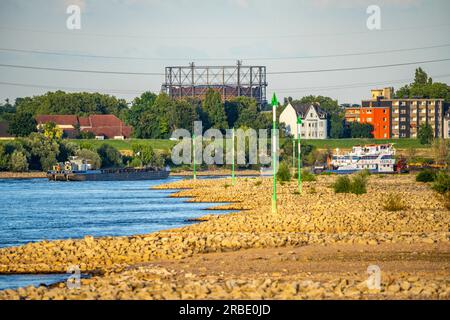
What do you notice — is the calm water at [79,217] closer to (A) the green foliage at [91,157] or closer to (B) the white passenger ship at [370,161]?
(B) the white passenger ship at [370,161]

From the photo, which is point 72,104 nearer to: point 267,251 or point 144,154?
point 144,154

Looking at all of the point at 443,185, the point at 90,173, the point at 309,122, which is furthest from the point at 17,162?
the point at 443,185

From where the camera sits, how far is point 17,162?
117 m

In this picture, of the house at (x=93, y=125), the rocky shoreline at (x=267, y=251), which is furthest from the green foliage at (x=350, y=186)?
the house at (x=93, y=125)

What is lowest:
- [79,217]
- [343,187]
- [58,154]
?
[79,217]

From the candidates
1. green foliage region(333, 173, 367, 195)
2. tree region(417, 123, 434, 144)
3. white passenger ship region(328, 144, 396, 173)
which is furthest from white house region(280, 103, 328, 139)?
green foliage region(333, 173, 367, 195)

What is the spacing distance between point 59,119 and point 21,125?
1425 centimetres

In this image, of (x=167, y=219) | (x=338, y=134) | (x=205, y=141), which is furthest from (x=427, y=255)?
(x=338, y=134)

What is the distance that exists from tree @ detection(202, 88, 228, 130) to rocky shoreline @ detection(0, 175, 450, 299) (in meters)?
107

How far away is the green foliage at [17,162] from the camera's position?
116 meters

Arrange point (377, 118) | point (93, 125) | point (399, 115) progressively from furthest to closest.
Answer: point (399, 115) → point (377, 118) → point (93, 125)

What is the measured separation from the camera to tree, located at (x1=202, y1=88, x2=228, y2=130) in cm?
14862

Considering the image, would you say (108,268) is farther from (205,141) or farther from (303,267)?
(205,141)

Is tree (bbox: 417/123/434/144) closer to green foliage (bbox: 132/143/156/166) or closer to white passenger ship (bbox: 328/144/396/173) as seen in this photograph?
white passenger ship (bbox: 328/144/396/173)
